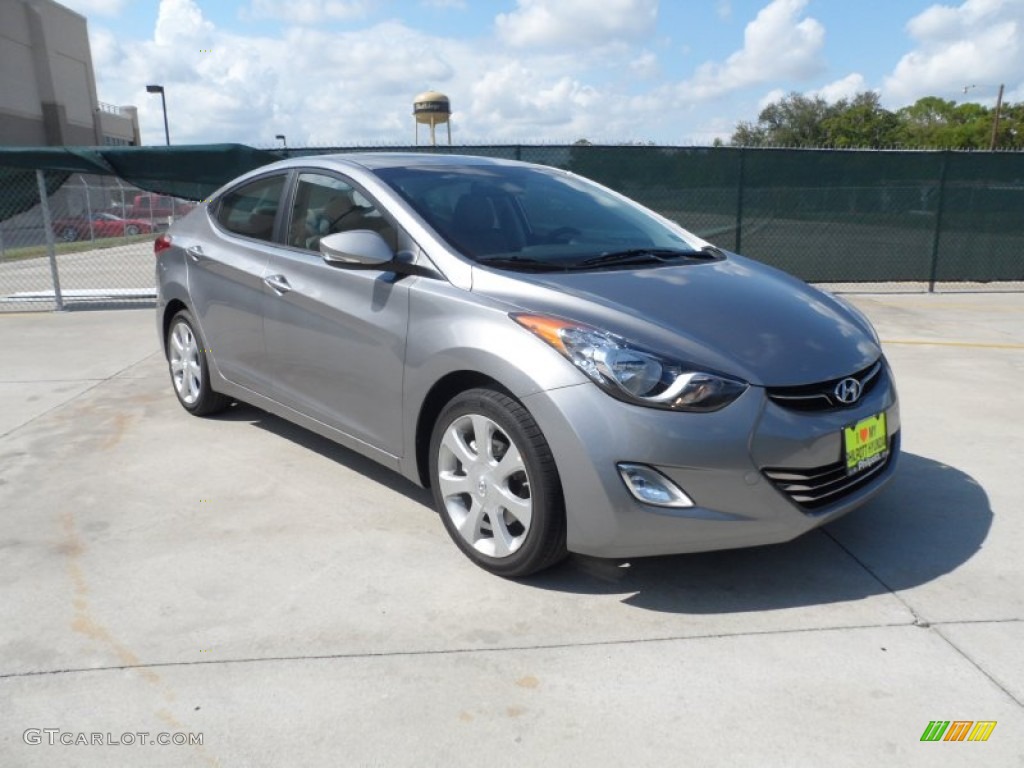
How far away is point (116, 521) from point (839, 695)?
3088mm

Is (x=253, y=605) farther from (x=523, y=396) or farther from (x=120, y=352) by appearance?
(x=120, y=352)

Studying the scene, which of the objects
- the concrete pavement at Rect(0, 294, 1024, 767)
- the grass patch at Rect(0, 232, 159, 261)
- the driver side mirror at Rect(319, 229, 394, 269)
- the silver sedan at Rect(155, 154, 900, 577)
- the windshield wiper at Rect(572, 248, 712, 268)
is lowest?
the concrete pavement at Rect(0, 294, 1024, 767)

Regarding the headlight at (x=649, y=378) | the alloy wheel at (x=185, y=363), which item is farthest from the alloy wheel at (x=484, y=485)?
the alloy wheel at (x=185, y=363)

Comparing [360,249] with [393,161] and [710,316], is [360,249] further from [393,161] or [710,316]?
[710,316]

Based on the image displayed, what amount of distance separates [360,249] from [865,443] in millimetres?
2133

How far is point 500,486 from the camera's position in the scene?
311 centimetres

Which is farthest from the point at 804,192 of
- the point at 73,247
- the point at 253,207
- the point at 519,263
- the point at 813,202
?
the point at 73,247

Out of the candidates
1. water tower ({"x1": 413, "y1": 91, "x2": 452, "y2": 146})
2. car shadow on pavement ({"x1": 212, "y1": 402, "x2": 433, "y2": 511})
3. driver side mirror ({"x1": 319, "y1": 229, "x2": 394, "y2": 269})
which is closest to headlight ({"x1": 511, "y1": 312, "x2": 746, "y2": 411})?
driver side mirror ({"x1": 319, "y1": 229, "x2": 394, "y2": 269})

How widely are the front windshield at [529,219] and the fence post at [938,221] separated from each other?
7.93m

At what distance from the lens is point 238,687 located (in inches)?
102

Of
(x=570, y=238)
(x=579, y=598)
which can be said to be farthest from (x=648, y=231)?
(x=579, y=598)

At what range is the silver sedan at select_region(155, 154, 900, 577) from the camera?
2816 mm

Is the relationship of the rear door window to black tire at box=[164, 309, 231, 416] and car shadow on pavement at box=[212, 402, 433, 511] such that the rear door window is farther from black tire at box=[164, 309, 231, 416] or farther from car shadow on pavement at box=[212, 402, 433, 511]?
car shadow on pavement at box=[212, 402, 433, 511]

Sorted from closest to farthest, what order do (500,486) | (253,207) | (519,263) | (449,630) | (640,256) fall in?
(449,630) → (500,486) → (519,263) → (640,256) → (253,207)
